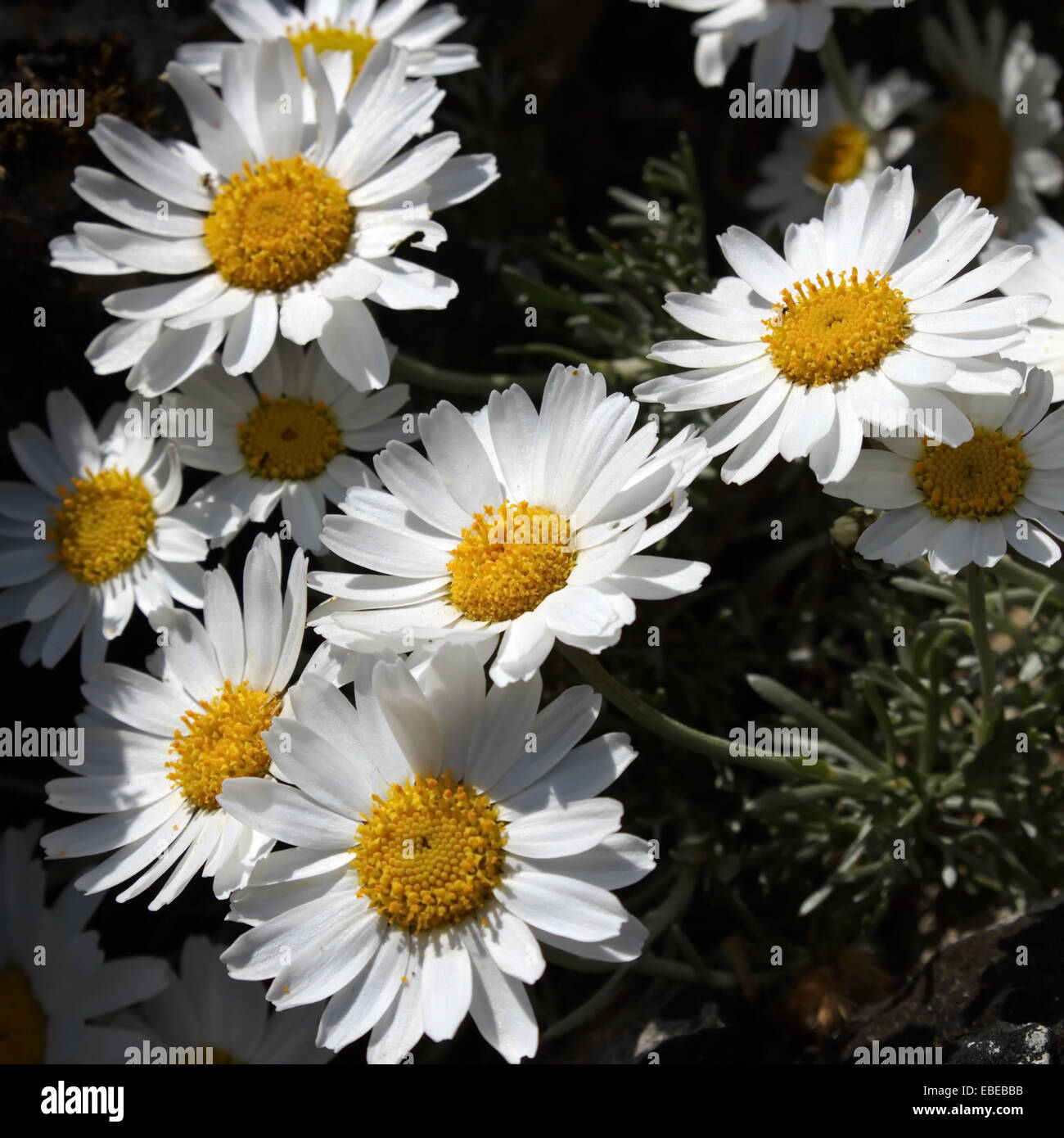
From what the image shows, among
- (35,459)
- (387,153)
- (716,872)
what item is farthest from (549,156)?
(716,872)

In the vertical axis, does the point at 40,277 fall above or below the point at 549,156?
below

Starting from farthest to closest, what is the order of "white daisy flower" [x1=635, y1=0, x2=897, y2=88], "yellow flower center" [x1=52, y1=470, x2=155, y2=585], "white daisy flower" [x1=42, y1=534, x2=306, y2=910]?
"white daisy flower" [x1=635, y1=0, x2=897, y2=88] < "yellow flower center" [x1=52, y1=470, x2=155, y2=585] < "white daisy flower" [x1=42, y1=534, x2=306, y2=910]

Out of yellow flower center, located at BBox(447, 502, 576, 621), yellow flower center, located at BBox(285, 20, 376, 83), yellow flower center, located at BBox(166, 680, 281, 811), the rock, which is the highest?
yellow flower center, located at BBox(285, 20, 376, 83)

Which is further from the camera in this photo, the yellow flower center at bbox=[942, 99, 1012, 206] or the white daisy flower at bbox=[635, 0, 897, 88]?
the yellow flower center at bbox=[942, 99, 1012, 206]

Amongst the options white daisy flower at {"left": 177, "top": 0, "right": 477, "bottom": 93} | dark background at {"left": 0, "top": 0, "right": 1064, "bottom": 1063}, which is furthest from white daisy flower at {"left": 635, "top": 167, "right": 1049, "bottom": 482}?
white daisy flower at {"left": 177, "top": 0, "right": 477, "bottom": 93}

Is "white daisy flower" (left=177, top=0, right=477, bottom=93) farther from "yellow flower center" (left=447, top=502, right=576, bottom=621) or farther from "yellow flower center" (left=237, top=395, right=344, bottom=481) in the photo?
"yellow flower center" (left=447, top=502, right=576, bottom=621)
